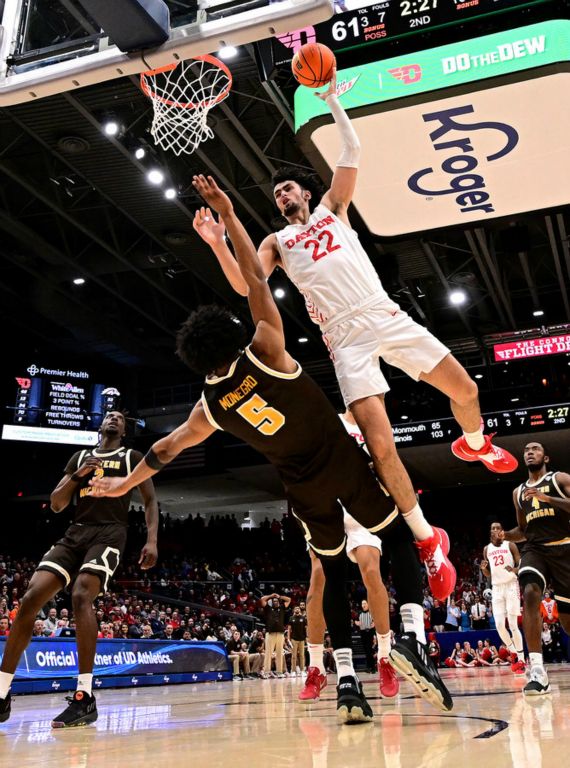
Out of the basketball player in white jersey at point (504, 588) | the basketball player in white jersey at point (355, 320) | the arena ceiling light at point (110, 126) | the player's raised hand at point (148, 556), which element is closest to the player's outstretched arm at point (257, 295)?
the basketball player in white jersey at point (355, 320)

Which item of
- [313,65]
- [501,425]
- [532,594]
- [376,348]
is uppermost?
[501,425]

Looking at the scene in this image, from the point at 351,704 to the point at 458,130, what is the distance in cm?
543

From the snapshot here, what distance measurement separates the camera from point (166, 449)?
3.49 meters

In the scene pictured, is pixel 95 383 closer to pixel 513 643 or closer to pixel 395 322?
pixel 513 643

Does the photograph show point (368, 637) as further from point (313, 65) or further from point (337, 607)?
point (313, 65)

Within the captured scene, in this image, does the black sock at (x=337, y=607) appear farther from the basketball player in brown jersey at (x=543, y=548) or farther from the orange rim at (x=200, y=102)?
the orange rim at (x=200, y=102)

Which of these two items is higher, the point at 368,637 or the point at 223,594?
the point at 223,594

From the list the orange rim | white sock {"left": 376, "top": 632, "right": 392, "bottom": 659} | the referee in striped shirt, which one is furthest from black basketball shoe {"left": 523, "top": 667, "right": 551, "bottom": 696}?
the referee in striped shirt

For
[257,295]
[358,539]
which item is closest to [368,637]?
[358,539]

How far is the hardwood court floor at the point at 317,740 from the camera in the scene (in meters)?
2.15

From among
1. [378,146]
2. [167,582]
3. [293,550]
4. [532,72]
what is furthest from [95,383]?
[532,72]

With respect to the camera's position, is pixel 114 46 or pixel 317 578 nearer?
pixel 114 46

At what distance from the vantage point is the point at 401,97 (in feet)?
20.9

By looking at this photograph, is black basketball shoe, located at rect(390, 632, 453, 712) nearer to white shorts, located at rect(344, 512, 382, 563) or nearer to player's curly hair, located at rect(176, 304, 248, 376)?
player's curly hair, located at rect(176, 304, 248, 376)
